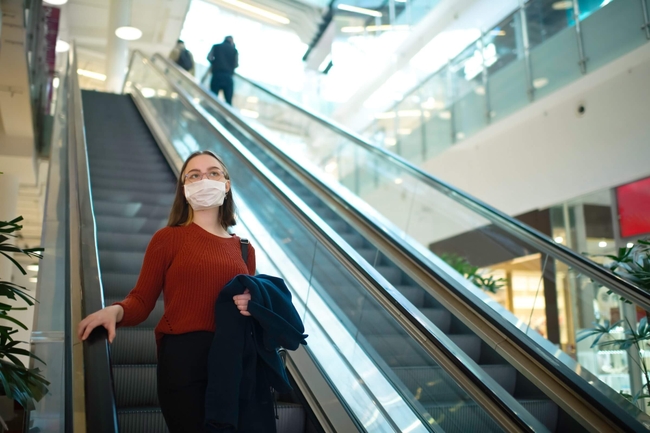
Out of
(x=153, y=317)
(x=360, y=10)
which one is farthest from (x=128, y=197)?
(x=360, y=10)

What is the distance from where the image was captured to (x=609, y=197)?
7.18 metres

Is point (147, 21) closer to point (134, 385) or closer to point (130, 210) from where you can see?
point (130, 210)

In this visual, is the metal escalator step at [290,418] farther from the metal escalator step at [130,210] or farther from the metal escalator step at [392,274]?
Answer: the metal escalator step at [130,210]

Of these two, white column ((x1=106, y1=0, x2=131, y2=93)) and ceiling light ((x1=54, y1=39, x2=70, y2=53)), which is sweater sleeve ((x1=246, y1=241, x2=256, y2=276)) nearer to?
white column ((x1=106, y1=0, x2=131, y2=93))

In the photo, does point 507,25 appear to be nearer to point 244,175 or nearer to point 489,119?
point 489,119

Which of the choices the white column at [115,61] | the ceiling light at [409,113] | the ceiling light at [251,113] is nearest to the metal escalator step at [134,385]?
the ceiling light at [409,113]

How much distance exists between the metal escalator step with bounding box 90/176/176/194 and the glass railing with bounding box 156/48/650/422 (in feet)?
3.92

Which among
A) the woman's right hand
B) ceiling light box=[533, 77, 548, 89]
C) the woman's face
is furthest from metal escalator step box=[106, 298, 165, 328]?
ceiling light box=[533, 77, 548, 89]

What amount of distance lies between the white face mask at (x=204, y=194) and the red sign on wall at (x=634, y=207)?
5.81 meters

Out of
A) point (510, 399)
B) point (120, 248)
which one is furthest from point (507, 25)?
point (510, 399)

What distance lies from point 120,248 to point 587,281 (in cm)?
342

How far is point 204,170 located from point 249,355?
30.4 inches

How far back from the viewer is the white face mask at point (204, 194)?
2.29 meters

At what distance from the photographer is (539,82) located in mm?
7992
